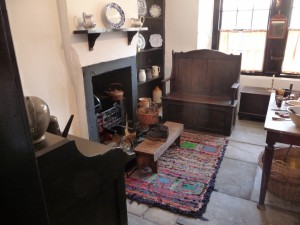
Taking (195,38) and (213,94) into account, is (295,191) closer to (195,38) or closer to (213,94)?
(213,94)

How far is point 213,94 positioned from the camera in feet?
11.5

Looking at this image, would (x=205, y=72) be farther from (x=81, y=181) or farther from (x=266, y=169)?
(x=81, y=181)

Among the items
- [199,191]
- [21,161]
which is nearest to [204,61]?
[199,191]

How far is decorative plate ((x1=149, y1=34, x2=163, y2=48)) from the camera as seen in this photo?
4045mm

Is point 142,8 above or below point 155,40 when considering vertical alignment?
above

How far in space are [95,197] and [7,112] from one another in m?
0.69

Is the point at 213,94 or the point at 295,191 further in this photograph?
the point at 213,94

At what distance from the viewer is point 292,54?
12.4ft

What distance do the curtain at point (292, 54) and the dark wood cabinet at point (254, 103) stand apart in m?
0.53

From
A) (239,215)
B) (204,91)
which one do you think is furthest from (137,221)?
(204,91)

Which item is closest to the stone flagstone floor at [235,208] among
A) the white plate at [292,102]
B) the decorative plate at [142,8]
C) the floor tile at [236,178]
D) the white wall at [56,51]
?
the floor tile at [236,178]

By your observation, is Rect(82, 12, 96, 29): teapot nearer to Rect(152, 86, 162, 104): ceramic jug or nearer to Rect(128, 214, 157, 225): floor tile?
Rect(128, 214, 157, 225): floor tile

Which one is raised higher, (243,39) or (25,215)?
(243,39)

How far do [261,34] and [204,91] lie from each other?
1.39m
